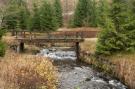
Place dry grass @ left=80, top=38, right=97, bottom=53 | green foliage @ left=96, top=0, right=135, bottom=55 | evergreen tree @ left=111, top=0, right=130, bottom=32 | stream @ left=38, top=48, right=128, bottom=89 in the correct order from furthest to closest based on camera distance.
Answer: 1. dry grass @ left=80, top=38, right=97, bottom=53
2. evergreen tree @ left=111, top=0, right=130, bottom=32
3. green foliage @ left=96, top=0, right=135, bottom=55
4. stream @ left=38, top=48, right=128, bottom=89

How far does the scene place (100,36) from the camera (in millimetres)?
35750

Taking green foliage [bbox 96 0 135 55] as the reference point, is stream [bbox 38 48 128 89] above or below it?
below

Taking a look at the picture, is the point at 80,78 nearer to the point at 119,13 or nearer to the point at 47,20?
the point at 119,13

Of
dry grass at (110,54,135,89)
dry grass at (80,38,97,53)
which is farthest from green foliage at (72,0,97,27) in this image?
dry grass at (110,54,135,89)

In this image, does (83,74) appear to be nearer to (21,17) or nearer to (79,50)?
(79,50)

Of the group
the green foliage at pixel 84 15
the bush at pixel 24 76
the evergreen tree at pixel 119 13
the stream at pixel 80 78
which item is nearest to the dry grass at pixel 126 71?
the stream at pixel 80 78

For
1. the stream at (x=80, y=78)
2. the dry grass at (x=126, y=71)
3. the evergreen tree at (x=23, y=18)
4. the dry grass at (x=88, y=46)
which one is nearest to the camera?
the dry grass at (x=126, y=71)

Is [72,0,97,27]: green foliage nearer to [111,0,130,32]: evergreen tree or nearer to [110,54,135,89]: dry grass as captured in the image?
[111,0,130,32]: evergreen tree

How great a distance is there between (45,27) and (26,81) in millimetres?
46196

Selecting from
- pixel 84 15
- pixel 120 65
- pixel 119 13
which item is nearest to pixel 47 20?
pixel 84 15

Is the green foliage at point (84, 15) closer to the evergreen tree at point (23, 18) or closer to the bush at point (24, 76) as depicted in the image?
the evergreen tree at point (23, 18)

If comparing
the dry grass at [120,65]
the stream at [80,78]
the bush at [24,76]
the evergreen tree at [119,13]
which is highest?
the evergreen tree at [119,13]

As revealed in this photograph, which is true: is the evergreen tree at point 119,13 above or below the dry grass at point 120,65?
above

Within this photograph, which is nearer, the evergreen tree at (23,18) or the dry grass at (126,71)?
the dry grass at (126,71)
